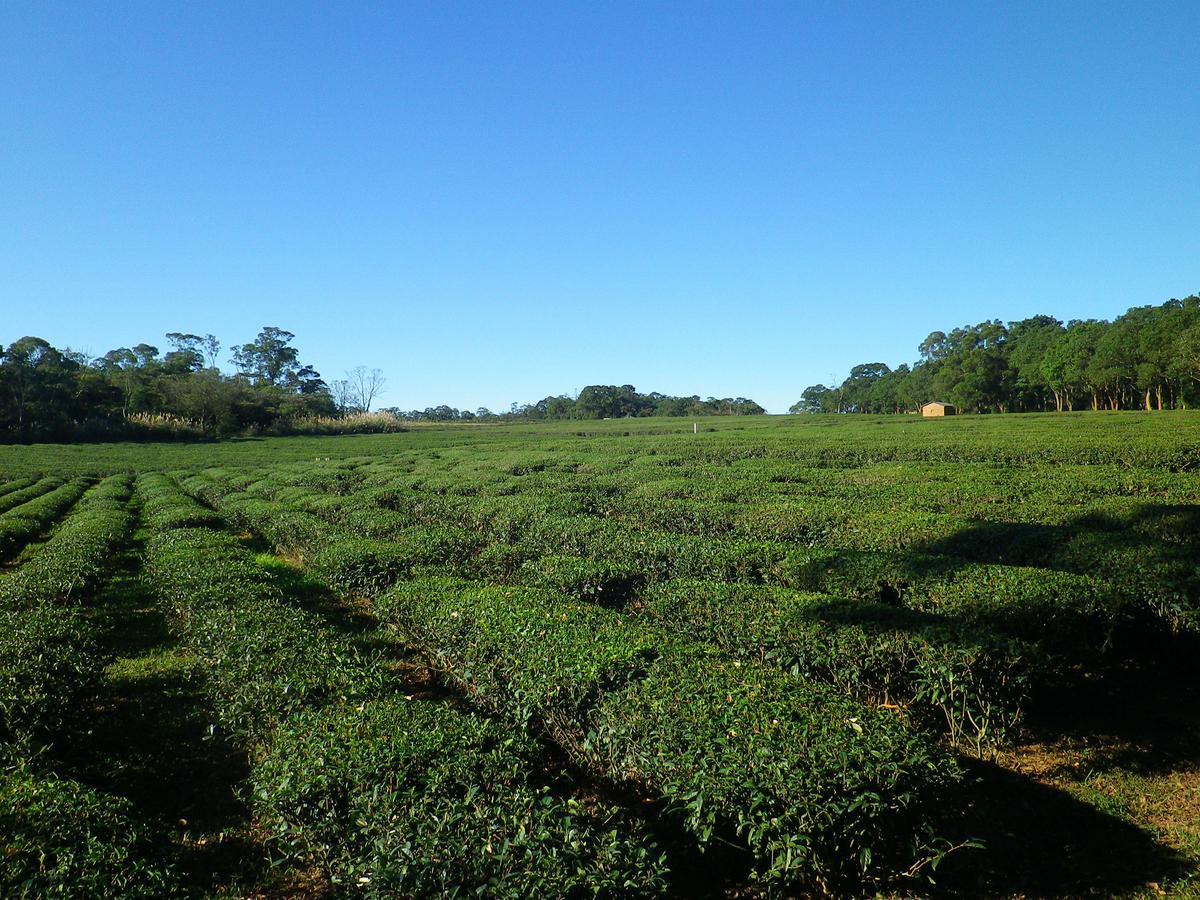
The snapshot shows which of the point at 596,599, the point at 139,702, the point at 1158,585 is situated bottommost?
the point at 139,702

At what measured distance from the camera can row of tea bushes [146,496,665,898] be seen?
338 cm

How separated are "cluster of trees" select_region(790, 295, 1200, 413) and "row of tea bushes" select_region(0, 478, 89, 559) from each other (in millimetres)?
73900

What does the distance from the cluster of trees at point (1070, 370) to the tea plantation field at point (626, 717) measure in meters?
63.1

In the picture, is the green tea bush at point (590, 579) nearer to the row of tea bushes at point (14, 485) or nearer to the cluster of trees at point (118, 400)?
the row of tea bushes at point (14, 485)

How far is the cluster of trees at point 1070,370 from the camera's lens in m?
59.0

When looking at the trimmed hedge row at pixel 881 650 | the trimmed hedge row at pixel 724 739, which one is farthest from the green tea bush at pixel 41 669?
the trimmed hedge row at pixel 881 650

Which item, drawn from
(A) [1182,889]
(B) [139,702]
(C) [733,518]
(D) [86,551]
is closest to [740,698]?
(A) [1182,889]

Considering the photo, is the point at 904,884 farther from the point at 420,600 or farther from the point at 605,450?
the point at 605,450

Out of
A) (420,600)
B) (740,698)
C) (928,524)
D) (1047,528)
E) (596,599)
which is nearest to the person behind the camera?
(740,698)

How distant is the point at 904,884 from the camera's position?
4.16m

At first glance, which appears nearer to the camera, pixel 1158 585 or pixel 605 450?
pixel 1158 585

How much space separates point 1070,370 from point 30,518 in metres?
90.0

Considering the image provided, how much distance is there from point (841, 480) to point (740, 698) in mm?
16188

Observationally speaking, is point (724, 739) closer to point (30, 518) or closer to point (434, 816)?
point (434, 816)
